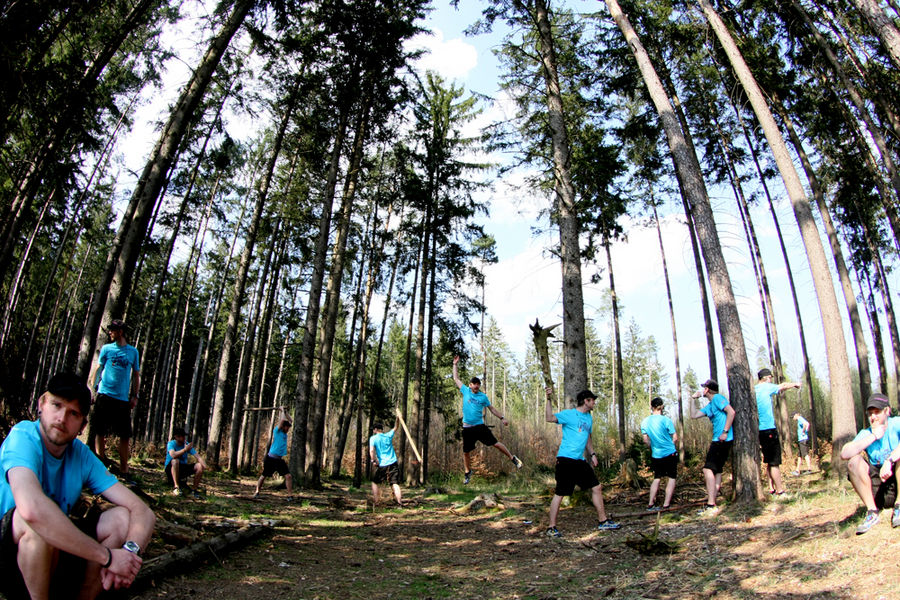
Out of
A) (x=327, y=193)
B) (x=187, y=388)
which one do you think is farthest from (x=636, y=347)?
(x=327, y=193)

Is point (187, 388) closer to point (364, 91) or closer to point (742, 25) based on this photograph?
point (364, 91)

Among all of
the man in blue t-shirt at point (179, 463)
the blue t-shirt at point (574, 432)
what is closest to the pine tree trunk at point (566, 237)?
the blue t-shirt at point (574, 432)

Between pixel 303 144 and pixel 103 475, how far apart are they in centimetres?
1449

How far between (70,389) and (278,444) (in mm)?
9339

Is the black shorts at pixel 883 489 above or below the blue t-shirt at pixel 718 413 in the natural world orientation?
below

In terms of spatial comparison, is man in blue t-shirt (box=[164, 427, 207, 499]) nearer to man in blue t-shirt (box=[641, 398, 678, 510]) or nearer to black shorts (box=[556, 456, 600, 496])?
black shorts (box=[556, 456, 600, 496])

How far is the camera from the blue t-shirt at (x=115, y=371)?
Answer: 643 centimetres

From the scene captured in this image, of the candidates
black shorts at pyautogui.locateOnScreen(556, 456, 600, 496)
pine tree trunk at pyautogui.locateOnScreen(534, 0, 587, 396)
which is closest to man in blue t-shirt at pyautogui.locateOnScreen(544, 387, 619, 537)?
black shorts at pyautogui.locateOnScreen(556, 456, 600, 496)

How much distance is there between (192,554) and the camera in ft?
15.8

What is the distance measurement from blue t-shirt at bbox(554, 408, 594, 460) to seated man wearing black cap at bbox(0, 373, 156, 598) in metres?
5.41

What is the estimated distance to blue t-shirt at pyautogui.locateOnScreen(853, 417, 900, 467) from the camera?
477 centimetres

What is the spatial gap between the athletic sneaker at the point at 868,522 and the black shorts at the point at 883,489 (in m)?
0.13

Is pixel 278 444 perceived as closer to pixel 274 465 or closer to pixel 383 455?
pixel 274 465

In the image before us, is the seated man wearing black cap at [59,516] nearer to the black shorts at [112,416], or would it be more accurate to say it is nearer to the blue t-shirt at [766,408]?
the black shorts at [112,416]
